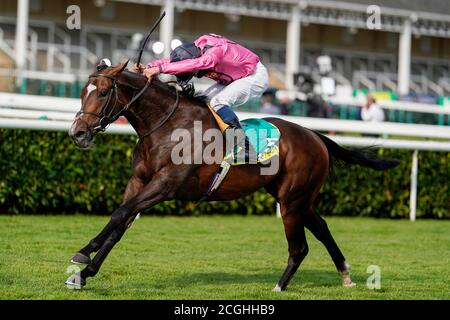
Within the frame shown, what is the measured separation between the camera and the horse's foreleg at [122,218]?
589cm

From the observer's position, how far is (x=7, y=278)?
20.5 feet

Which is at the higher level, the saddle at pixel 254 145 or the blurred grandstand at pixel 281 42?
the blurred grandstand at pixel 281 42

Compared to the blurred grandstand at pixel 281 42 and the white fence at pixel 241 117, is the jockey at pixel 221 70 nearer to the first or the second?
the white fence at pixel 241 117

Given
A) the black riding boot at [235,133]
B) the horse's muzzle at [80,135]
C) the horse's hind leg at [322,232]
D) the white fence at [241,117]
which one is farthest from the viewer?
the white fence at [241,117]

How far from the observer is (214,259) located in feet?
25.6

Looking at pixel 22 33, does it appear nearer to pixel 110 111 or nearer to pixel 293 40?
pixel 293 40

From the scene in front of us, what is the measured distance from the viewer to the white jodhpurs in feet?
21.8

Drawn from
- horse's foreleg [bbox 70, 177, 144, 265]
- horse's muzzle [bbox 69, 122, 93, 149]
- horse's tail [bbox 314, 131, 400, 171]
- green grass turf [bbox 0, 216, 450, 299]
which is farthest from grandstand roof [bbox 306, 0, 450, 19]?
horse's muzzle [bbox 69, 122, 93, 149]

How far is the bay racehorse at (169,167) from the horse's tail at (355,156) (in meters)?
0.12

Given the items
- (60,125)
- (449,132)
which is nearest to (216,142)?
(60,125)

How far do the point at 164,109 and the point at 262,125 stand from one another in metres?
0.80

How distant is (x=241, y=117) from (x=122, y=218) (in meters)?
4.19

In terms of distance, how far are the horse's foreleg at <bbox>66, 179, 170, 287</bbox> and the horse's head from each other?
1.61 ft

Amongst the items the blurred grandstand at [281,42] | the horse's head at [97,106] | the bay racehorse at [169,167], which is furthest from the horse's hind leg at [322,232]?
the blurred grandstand at [281,42]
